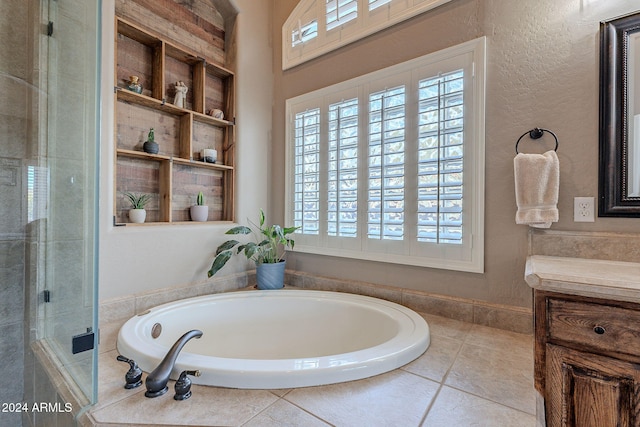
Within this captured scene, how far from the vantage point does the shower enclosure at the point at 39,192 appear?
1.32m

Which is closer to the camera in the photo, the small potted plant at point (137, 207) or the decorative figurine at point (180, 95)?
the small potted plant at point (137, 207)

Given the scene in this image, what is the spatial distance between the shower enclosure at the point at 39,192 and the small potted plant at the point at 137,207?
1.41 feet

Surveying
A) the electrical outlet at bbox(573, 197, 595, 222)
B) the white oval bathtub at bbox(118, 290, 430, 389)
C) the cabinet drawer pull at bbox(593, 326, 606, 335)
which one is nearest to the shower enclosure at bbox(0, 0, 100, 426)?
the white oval bathtub at bbox(118, 290, 430, 389)

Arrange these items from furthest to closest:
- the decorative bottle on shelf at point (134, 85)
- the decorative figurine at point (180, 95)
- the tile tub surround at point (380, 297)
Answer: the decorative figurine at point (180, 95), the decorative bottle on shelf at point (134, 85), the tile tub surround at point (380, 297)

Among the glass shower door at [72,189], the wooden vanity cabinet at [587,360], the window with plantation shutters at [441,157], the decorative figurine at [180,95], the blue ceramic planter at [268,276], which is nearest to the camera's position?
the wooden vanity cabinet at [587,360]

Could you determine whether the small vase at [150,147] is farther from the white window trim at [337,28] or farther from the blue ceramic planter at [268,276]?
the white window trim at [337,28]

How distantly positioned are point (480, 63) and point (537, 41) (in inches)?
10.1

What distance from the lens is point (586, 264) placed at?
1218 millimetres

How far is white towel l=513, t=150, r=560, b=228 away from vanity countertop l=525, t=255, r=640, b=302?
252mm

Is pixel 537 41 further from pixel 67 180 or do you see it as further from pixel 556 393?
pixel 67 180

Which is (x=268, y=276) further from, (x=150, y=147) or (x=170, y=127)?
(x=170, y=127)

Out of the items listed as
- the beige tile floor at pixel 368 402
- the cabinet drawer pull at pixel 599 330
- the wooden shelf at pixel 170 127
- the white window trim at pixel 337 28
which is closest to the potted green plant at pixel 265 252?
the wooden shelf at pixel 170 127

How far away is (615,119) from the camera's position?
1312mm

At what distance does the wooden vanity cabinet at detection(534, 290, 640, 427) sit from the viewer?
32.3 inches
